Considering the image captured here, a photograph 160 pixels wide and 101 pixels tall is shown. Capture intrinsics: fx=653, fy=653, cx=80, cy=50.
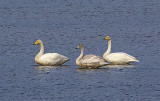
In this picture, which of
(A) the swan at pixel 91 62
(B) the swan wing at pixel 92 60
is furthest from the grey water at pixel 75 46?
(B) the swan wing at pixel 92 60

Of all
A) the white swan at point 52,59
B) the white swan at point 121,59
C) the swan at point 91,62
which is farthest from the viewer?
the white swan at point 121,59

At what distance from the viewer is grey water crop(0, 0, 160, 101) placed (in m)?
25.7

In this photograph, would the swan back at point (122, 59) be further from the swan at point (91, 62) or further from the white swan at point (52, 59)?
the white swan at point (52, 59)

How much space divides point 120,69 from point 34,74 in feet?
13.8

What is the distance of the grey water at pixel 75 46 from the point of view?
84.4 feet

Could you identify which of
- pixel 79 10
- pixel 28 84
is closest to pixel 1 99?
pixel 28 84

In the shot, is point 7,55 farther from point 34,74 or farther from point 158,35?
point 158,35

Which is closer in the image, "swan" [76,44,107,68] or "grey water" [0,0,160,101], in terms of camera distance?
"grey water" [0,0,160,101]

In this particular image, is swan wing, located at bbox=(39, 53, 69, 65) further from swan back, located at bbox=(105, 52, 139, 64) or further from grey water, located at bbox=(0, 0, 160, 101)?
Answer: swan back, located at bbox=(105, 52, 139, 64)

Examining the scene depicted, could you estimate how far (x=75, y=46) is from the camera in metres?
37.6

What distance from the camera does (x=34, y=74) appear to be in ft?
97.1

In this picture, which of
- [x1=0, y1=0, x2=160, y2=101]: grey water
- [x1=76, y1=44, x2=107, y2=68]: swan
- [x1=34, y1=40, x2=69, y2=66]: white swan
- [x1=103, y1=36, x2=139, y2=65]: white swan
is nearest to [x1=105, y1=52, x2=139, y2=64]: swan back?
[x1=103, y1=36, x2=139, y2=65]: white swan

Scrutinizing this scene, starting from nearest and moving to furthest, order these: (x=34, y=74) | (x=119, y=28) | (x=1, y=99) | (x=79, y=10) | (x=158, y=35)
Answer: (x=1, y=99), (x=34, y=74), (x=158, y=35), (x=119, y=28), (x=79, y=10)

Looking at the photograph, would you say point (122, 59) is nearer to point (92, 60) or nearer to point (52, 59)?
point (92, 60)
